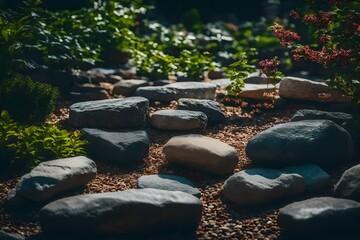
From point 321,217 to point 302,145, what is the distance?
1235 mm

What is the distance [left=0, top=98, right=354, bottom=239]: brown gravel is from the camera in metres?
4.71

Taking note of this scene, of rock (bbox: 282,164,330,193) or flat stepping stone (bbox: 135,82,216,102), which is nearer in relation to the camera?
rock (bbox: 282,164,330,193)

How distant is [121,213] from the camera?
4445mm

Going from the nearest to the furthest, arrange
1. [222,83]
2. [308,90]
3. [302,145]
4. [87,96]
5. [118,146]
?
[302,145], [118,146], [308,90], [87,96], [222,83]

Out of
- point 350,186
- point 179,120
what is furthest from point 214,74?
point 350,186

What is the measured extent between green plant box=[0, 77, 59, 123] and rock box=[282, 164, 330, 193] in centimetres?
281

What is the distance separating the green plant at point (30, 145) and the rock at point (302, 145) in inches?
73.1

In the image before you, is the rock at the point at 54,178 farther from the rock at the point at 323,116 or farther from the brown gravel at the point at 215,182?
the rock at the point at 323,116

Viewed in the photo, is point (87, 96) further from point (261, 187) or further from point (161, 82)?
point (261, 187)

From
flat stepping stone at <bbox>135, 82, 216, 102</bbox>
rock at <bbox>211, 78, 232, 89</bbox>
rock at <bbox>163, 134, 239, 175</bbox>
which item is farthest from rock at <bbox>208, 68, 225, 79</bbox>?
rock at <bbox>163, 134, 239, 175</bbox>

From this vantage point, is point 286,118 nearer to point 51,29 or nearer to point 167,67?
point 167,67

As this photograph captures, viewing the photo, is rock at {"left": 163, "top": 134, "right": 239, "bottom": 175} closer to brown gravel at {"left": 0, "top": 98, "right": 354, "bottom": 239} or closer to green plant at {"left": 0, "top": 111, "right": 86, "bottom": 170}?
brown gravel at {"left": 0, "top": 98, "right": 354, "bottom": 239}

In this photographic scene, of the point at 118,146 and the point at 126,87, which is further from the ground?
the point at 126,87

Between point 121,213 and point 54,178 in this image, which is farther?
point 54,178
